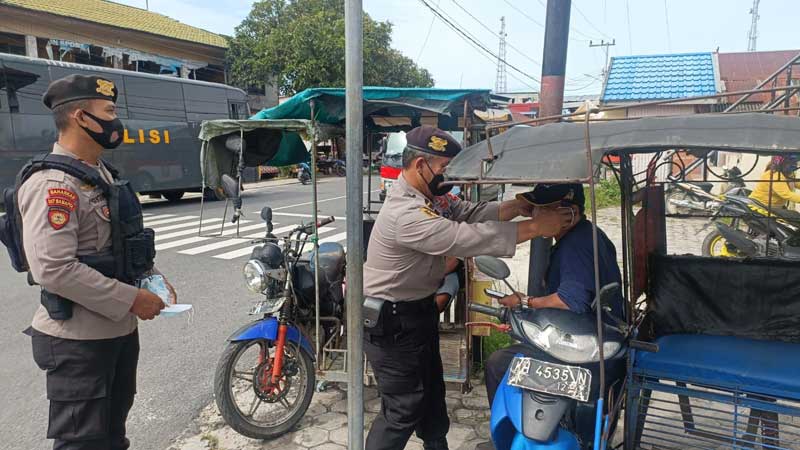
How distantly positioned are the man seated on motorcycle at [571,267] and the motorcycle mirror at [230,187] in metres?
2.19

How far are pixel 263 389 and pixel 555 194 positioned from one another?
79.4 inches

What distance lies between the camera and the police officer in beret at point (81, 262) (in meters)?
1.95

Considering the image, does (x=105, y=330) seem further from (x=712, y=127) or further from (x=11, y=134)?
(x=11, y=134)

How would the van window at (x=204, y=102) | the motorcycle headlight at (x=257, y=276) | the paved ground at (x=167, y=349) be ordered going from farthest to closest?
the van window at (x=204, y=102), the paved ground at (x=167, y=349), the motorcycle headlight at (x=257, y=276)

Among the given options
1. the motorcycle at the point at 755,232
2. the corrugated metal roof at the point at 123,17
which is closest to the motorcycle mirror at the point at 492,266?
the motorcycle at the point at 755,232

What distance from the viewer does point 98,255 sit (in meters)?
2.11

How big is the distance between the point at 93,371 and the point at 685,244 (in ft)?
27.9

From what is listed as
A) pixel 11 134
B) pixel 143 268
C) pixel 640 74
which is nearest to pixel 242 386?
pixel 143 268

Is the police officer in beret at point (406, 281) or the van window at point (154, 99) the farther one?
the van window at point (154, 99)

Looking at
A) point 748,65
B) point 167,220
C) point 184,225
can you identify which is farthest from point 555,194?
point 748,65

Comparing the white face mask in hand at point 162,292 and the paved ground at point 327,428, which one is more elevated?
the white face mask in hand at point 162,292

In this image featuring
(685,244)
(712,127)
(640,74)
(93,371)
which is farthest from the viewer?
(640,74)

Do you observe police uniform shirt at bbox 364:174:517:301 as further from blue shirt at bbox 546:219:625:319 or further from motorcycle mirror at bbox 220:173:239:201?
motorcycle mirror at bbox 220:173:239:201

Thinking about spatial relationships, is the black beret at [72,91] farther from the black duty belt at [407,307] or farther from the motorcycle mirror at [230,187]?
the motorcycle mirror at [230,187]
